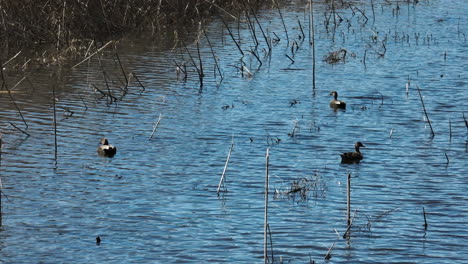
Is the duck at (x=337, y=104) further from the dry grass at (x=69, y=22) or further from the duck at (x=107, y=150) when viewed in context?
the duck at (x=107, y=150)

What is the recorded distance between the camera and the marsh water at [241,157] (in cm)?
1134

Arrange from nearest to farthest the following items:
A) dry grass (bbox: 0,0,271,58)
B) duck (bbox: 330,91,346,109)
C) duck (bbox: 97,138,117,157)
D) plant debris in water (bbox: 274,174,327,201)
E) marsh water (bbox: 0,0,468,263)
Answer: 1. marsh water (bbox: 0,0,468,263)
2. plant debris in water (bbox: 274,174,327,201)
3. duck (bbox: 97,138,117,157)
4. duck (bbox: 330,91,346,109)
5. dry grass (bbox: 0,0,271,58)

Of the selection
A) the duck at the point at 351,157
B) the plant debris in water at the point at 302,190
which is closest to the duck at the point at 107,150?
the plant debris in water at the point at 302,190

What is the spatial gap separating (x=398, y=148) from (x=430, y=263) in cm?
554

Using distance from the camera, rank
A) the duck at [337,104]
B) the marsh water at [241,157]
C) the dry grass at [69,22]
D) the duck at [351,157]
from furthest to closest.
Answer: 1. the dry grass at [69,22]
2. the duck at [337,104]
3. the duck at [351,157]
4. the marsh water at [241,157]

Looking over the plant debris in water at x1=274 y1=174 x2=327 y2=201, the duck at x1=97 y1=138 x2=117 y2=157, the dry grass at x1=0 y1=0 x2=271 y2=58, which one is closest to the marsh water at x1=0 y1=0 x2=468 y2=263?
the plant debris in water at x1=274 y1=174 x2=327 y2=201

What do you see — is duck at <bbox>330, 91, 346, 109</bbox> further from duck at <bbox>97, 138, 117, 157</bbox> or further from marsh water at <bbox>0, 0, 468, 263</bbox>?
duck at <bbox>97, 138, 117, 157</bbox>

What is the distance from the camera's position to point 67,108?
1909cm

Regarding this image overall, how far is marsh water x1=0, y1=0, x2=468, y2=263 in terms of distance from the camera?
37.2 ft

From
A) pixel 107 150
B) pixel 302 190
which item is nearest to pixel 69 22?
pixel 107 150

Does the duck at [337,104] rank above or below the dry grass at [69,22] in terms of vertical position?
below

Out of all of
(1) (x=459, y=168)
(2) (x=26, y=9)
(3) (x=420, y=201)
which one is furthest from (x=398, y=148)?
(2) (x=26, y=9)

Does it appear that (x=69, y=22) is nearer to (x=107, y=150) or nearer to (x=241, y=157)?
(x=107, y=150)

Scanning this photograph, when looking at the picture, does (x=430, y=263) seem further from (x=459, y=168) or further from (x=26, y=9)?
(x=26, y=9)
